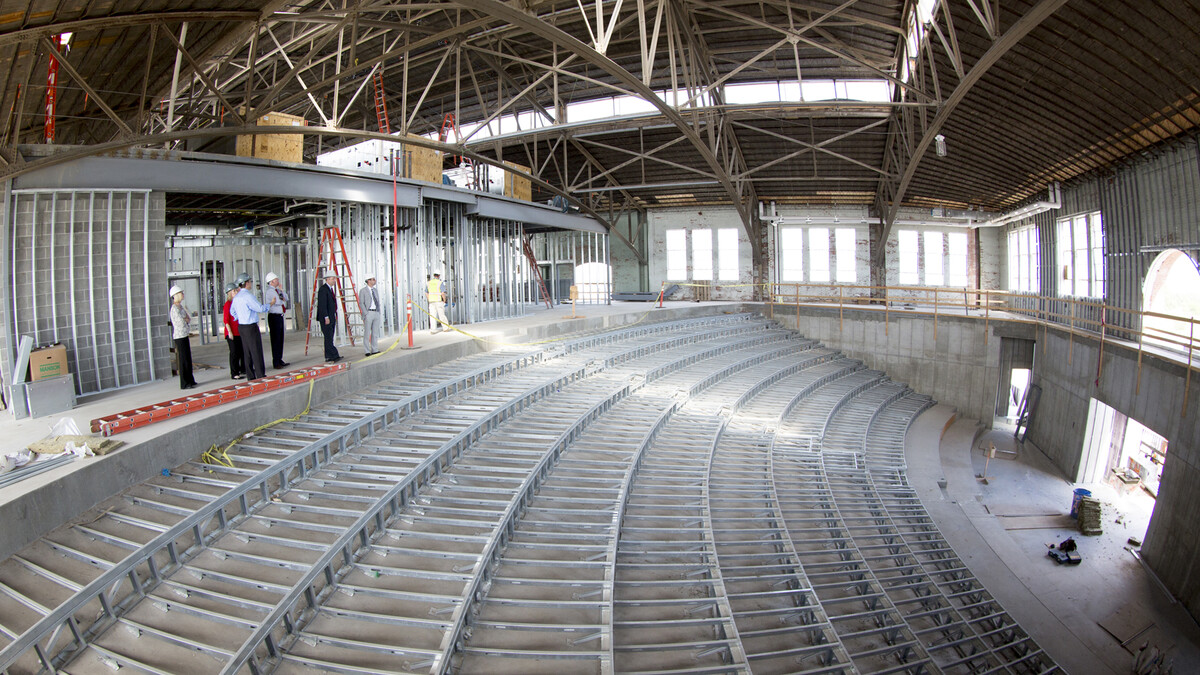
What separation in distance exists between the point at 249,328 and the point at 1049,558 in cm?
1410

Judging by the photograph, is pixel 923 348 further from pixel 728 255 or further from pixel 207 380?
pixel 207 380

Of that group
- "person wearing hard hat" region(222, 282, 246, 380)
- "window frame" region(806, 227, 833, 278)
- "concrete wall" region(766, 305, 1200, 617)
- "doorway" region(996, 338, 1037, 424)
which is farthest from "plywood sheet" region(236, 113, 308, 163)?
"window frame" region(806, 227, 833, 278)

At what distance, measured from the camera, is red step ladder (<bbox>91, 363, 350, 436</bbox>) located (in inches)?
249

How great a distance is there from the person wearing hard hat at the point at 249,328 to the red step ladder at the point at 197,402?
0.68 ft

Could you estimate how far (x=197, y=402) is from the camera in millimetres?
7176

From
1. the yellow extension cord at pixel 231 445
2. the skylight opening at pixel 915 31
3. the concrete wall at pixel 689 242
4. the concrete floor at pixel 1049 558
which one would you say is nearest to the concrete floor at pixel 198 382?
the yellow extension cord at pixel 231 445

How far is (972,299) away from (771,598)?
1035 inches

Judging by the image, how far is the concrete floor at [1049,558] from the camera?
873cm

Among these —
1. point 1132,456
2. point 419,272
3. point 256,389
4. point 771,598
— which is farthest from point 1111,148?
point 256,389

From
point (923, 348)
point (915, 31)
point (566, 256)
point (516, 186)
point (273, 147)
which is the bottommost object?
point (923, 348)

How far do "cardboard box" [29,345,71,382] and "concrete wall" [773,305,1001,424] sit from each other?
68.6 ft

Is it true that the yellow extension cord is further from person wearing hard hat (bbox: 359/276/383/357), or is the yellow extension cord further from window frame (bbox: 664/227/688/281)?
window frame (bbox: 664/227/688/281)

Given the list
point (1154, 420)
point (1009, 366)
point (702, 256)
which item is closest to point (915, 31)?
point (1009, 366)

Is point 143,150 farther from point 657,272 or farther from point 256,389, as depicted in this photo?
point 657,272
